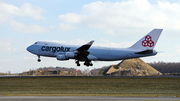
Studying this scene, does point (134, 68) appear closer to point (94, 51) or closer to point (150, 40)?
point (150, 40)

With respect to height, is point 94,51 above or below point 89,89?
above

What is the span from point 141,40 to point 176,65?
124ft

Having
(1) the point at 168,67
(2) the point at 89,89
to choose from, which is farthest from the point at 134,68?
(2) the point at 89,89

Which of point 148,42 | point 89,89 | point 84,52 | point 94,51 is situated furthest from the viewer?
point 148,42

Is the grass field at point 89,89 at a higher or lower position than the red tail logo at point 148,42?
lower

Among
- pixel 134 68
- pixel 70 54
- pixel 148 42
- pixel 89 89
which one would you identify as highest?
pixel 148 42

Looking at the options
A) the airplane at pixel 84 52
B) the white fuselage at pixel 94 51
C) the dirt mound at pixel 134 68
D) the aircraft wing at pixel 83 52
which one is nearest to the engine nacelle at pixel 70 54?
the airplane at pixel 84 52

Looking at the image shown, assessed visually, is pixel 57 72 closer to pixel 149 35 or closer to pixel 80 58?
pixel 80 58

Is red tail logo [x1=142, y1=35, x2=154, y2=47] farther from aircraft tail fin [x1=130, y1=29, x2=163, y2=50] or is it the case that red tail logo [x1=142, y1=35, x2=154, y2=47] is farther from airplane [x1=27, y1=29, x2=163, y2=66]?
airplane [x1=27, y1=29, x2=163, y2=66]

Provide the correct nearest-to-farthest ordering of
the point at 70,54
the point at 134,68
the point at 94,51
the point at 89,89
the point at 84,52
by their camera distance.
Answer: the point at 89,89, the point at 70,54, the point at 84,52, the point at 94,51, the point at 134,68

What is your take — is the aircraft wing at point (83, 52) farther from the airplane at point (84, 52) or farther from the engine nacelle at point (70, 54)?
the engine nacelle at point (70, 54)

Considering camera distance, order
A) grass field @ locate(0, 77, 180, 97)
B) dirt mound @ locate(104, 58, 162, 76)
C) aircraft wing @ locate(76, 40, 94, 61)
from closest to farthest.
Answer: grass field @ locate(0, 77, 180, 97) → aircraft wing @ locate(76, 40, 94, 61) → dirt mound @ locate(104, 58, 162, 76)

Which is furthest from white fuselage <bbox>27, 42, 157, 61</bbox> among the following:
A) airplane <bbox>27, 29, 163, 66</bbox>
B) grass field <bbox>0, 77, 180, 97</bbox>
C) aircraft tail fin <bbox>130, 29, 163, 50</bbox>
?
grass field <bbox>0, 77, 180, 97</bbox>

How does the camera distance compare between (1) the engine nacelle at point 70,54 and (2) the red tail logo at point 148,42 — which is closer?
(1) the engine nacelle at point 70,54
